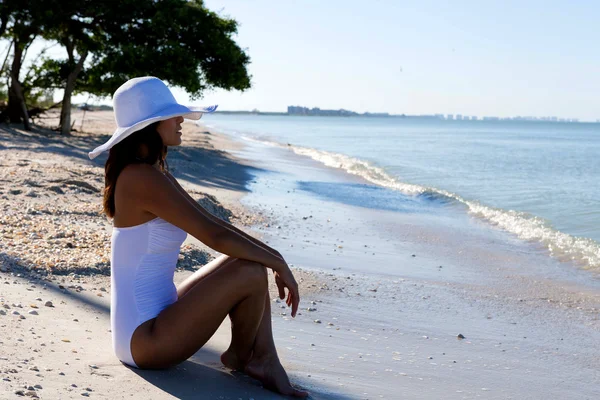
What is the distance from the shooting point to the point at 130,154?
11.9 ft

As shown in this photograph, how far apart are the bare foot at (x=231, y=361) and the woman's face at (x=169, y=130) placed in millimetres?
1184

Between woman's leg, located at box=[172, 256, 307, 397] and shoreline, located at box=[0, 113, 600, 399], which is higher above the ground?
woman's leg, located at box=[172, 256, 307, 397]

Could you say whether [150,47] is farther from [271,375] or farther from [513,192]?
[271,375]

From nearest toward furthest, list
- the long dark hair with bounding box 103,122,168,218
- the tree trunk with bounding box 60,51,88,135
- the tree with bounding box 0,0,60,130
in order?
the long dark hair with bounding box 103,122,168,218
the tree with bounding box 0,0,60,130
the tree trunk with bounding box 60,51,88,135

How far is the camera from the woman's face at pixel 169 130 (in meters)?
3.66

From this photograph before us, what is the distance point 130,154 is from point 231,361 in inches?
49.6

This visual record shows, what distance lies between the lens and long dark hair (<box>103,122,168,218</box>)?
3609 millimetres

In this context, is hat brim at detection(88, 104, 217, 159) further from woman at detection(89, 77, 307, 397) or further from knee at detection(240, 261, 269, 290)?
knee at detection(240, 261, 269, 290)

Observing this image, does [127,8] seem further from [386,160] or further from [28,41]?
[386,160]

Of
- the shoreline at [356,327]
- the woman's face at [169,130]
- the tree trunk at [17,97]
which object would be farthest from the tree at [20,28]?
the woman's face at [169,130]

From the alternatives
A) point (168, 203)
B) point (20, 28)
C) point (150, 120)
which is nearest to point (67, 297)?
point (168, 203)

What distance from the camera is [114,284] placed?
3.72 metres

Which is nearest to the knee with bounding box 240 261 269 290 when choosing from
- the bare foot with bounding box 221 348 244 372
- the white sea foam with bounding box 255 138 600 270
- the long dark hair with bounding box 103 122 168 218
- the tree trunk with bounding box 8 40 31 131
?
the bare foot with bounding box 221 348 244 372

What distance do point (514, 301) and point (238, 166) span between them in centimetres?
1426
